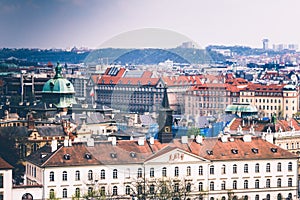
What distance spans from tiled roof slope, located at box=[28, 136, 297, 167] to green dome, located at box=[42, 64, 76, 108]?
70.6ft

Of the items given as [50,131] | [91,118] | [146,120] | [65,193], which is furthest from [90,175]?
[91,118]

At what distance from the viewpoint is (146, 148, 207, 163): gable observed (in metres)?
37.4

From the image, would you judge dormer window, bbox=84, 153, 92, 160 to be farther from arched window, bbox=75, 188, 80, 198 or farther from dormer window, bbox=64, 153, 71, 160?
arched window, bbox=75, 188, 80, 198

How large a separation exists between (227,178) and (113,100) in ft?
84.8

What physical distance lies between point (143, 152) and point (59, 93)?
24.8 m

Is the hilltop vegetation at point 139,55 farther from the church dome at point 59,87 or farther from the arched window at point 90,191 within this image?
the arched window at point 90,191

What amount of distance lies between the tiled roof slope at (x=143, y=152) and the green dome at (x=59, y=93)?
70.6ft

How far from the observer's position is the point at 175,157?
3756 centimetres

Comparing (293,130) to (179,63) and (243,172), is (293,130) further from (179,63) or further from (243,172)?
(179,63)

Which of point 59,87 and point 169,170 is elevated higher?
point 59,87

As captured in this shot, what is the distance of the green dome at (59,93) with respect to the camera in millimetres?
60312

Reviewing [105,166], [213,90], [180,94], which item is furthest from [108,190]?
[213,90]

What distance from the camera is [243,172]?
38219 millimetres

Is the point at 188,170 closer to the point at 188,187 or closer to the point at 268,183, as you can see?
the point at 188,187
